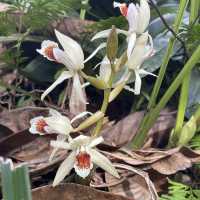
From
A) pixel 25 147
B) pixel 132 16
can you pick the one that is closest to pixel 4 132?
pixel 25 147

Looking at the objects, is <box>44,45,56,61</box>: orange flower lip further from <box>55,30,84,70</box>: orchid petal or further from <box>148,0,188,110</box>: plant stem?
<box>148,0,188,110</box>: plant stem

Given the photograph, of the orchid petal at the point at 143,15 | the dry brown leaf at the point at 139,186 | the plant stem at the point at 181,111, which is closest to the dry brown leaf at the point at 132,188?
the dry brown leaf at the point at 139,186

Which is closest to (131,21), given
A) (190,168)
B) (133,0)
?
(190,168)

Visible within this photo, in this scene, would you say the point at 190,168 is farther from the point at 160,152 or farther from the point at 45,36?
the point at 45,36

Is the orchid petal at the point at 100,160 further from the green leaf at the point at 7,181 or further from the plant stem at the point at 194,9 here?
the plant stem at the point at 194,9

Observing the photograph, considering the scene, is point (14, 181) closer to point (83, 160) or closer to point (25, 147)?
point (83, 160)
